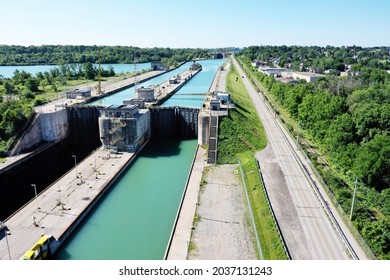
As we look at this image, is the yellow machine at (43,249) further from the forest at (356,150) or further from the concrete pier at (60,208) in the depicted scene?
the forest at (356,150)

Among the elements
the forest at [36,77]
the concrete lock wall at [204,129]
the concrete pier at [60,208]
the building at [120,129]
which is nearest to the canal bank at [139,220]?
the concrete pier at [60,208]

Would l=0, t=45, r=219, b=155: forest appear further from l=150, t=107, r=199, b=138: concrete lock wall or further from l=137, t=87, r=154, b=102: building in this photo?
l=150, t=107, r=199, b=138: concrete lock wall

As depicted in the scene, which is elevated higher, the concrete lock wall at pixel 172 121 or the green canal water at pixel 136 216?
the concrete lock wall at pixel 172 121

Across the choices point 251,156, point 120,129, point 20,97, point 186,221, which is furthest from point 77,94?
point 186,221

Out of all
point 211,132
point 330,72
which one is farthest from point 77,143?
point 330,72

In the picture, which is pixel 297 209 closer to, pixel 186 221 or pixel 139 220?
pixel 186 221

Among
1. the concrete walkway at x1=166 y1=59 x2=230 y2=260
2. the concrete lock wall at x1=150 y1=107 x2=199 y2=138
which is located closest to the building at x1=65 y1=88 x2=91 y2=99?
the concrete lock wall at x1=150 y1=107 x2=199 y2=138

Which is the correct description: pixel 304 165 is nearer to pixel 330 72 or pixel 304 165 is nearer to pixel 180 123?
pixel 180 123
